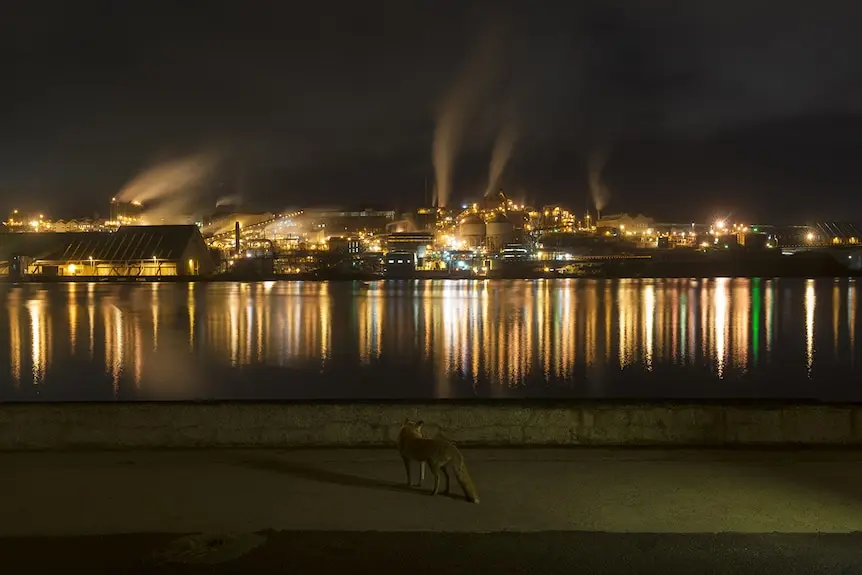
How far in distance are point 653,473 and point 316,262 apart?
79.2m

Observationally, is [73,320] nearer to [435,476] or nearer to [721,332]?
[721,332]

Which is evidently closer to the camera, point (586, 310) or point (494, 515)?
point (494, 515)

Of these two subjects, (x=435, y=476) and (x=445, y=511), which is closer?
(x=445, y=511)

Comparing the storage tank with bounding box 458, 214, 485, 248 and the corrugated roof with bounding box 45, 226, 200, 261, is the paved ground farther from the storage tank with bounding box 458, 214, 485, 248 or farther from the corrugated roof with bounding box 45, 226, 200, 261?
the storage tank with bounding box 458, 214, 485, 248

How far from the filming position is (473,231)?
119000mm

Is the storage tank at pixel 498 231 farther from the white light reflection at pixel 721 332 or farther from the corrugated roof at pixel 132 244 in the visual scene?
the white light reflection at pixel 721 332

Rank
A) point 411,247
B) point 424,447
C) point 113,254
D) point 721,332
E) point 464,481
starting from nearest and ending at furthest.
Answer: point 464,481 → point 424,447 → point 721,332 → point 113,254 → point 411,247

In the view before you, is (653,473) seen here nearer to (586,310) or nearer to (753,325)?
(753,325)

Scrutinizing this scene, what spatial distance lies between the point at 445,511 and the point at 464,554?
623mm

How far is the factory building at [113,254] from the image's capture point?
67.6 m

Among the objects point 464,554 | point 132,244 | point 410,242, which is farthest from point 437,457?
point 410,242

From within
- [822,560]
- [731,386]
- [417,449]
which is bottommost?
[731,386]

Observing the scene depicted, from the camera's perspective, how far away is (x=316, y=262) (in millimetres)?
83500

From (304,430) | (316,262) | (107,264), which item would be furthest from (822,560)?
(316,262)
